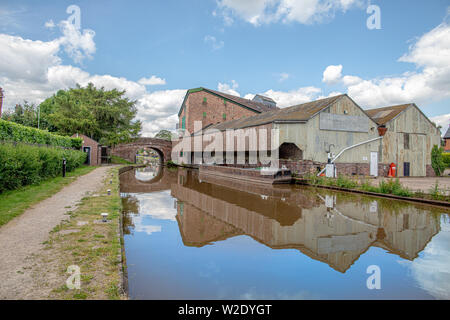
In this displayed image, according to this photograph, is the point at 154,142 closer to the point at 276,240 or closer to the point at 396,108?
the point at 396,108

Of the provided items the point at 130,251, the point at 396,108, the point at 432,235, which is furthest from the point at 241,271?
the point at 396,108

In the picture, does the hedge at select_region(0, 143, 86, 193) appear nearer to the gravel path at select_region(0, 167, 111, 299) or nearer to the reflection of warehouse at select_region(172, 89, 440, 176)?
the gravel path at select_region(0, 167, 111, 299)

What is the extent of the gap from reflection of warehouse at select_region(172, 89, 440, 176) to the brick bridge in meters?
23.4

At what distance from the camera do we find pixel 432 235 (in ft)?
18.4

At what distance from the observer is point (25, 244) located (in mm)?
4191

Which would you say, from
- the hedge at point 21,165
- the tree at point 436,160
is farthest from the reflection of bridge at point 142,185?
the tree at point 436,160

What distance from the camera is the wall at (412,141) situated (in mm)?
20859

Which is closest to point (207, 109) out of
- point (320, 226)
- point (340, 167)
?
point (340, 167)

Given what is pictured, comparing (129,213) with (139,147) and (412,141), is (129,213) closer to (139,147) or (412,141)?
(412,141)

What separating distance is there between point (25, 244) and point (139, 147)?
3900 cm

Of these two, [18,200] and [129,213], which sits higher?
[18,200]

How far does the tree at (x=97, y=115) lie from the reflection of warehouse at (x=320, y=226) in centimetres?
2922

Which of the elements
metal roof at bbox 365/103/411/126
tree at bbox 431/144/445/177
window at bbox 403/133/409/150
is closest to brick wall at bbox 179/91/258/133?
metal roof at bbox 365/103/411/126

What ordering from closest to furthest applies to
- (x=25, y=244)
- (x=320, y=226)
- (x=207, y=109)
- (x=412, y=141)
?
1. (x=25, y=244)
2. (x=320, y=226)
3. (x=412, y=141)
4. (x=207, y=109)
